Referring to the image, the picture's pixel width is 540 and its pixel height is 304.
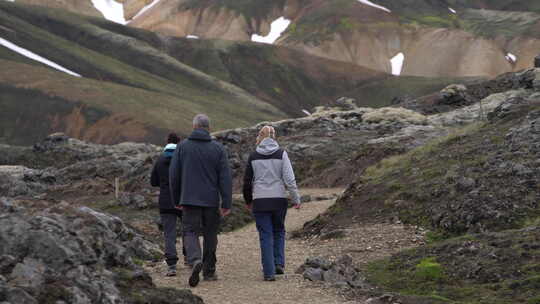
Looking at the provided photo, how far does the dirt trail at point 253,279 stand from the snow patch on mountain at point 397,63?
163516 mm

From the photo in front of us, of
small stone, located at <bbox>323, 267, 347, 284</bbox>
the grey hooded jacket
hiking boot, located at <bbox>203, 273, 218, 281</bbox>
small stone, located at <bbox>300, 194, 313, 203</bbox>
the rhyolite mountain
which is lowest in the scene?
small stone, located at <bbox>323, 267, 347, 284</bbox>

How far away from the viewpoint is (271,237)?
1301cm

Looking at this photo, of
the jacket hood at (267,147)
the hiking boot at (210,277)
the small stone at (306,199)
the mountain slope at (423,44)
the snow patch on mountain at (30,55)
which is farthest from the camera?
the mountain slope at (423,44)

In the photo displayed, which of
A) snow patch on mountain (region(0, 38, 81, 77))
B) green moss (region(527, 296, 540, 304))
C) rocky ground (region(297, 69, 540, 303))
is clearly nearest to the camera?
green moss (region(527, 296, 540, 304))

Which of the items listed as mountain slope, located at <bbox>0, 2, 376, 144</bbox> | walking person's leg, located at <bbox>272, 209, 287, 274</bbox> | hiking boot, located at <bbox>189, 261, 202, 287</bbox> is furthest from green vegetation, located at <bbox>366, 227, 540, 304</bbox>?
mountain slope, located at <bbox>0, 2, 376, 144</bbox>

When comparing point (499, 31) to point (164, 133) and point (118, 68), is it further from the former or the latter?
point (164, 133)

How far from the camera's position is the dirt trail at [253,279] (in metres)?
11.4

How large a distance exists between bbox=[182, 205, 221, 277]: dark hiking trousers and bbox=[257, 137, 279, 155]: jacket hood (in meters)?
1.27

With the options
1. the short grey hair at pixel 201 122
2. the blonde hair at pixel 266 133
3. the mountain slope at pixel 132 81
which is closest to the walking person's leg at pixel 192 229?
the short grey hair at pixel 201 122

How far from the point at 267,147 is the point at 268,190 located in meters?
0.72

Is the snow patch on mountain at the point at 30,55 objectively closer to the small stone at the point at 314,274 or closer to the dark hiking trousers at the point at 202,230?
the dark hiking trousers at the point at 202,230

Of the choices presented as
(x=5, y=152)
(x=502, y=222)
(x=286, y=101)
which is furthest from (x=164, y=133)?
(x=502, y=222)

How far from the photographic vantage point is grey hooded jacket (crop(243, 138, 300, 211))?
1294cm

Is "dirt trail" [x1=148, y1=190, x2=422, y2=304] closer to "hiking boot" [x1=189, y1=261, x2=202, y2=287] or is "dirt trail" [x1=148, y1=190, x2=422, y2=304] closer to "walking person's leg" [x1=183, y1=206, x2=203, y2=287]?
"hiking boot" [x1=189, y1=261, x2=202, y2=287]
